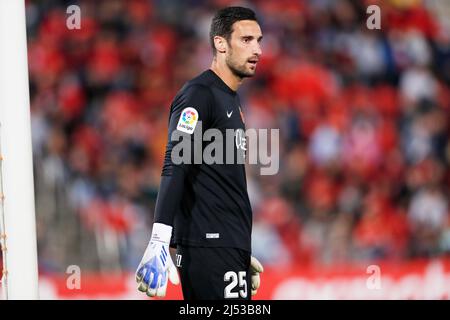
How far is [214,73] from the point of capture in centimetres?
329

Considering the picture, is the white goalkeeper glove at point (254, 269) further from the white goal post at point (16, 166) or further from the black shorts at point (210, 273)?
the white goal post at point (16, 166)

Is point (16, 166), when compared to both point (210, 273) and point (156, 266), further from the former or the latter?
point (210, 273)

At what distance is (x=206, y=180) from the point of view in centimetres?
313

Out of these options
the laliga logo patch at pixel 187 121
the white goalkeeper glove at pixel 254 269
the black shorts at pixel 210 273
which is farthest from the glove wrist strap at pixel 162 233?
the white goalkeeper glove at pixel 254 269

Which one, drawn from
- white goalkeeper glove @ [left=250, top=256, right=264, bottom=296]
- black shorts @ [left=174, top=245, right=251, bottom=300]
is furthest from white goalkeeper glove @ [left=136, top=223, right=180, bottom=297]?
white goalkeeper glove @ [left=250, top=256, right=264, bottom=296]

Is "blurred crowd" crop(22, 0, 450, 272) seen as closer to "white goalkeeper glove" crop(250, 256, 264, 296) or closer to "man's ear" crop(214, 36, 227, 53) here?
"white goalkeeper glove" crop(250, 256, 264, 296)

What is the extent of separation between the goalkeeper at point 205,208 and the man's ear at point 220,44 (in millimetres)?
128

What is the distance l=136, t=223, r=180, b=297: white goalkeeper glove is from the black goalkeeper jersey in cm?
9

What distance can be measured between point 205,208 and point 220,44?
27.3 inches

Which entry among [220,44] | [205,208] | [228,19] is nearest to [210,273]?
[205,208]

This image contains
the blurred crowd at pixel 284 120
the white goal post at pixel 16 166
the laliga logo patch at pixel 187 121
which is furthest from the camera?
the blurred crowd at pixel 284 120

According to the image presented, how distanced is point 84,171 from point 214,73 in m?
3.25

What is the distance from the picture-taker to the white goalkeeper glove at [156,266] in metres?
2.90

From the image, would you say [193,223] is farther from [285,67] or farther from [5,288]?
[285,67]
